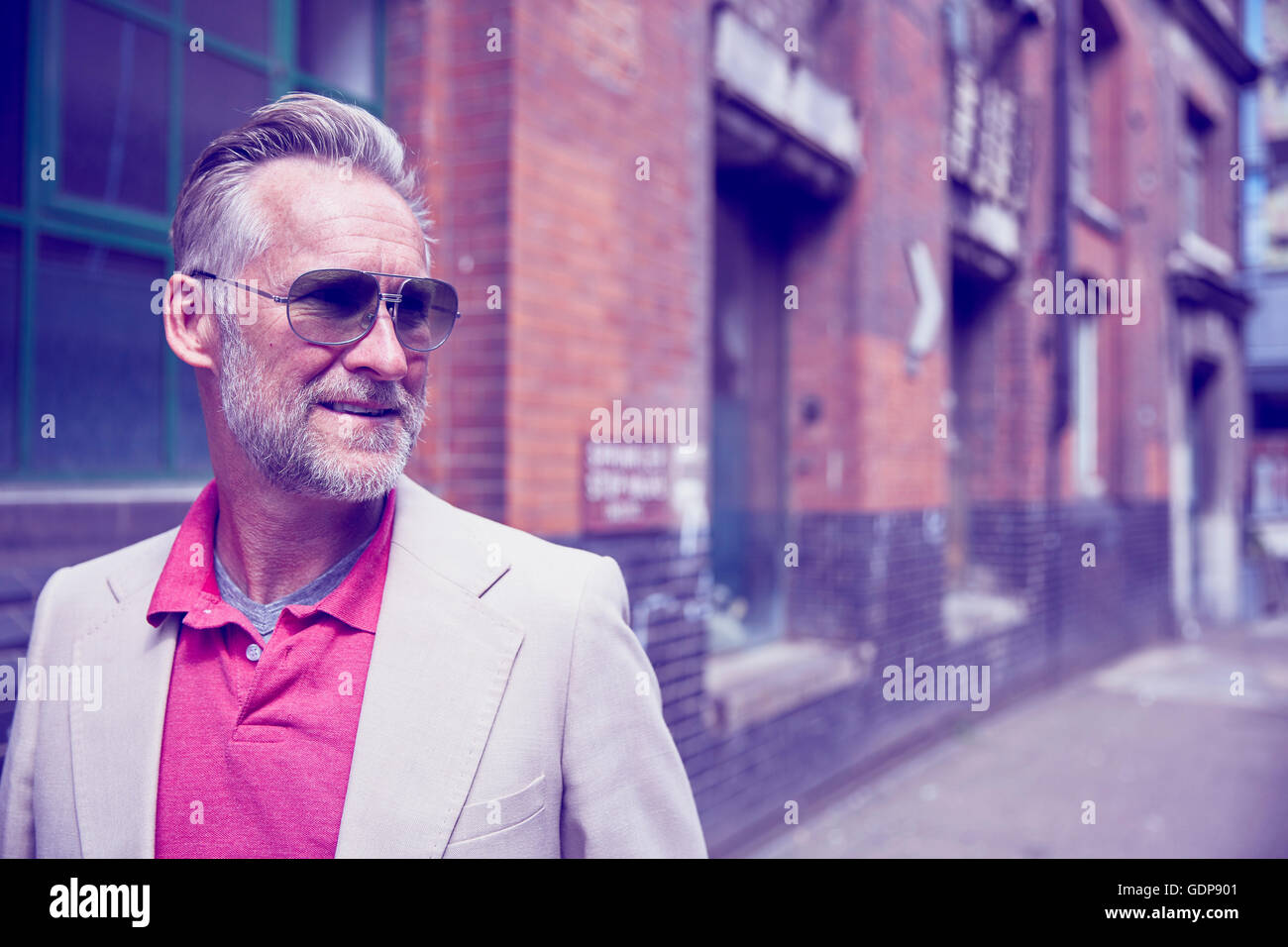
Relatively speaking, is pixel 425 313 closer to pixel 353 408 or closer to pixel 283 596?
pixel 353 408

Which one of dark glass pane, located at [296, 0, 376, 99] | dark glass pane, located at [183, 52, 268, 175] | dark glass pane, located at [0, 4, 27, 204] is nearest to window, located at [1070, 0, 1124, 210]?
dark glass pane, located at [296, 0, 376, 99]

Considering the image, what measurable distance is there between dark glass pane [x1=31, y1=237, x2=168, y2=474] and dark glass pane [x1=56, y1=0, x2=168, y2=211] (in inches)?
7.6

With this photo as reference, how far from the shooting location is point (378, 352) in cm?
151

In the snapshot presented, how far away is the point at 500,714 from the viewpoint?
1.44 m

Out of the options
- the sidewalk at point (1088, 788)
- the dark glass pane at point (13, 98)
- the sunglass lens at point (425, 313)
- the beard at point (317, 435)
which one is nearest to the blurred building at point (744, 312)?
the dark glass pane at point (13, 98)

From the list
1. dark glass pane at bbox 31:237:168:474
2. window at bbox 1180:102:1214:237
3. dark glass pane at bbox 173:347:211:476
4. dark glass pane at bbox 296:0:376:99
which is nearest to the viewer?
dark glass pane at bbox 31:237:168:474

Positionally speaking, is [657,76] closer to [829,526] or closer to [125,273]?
[125,273]

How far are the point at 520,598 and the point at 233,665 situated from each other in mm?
446

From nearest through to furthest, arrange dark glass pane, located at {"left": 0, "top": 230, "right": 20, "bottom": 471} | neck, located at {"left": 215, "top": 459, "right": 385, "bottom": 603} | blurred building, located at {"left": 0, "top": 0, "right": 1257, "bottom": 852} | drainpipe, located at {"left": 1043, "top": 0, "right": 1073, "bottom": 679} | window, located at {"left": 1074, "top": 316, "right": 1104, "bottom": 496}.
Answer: neck, located at {"left": 215, "top": 459, "right": 385, "bottom": 603}
dark glass pane, located at {"left": 0, "top": 230, "right": 20, "bottom": 471}
blurred building, located at {"left": 0, "top": 0, "right": 1257, "bottom": 852}
drainpipe, located at {"left": 1043, "top": 0, "right": 1073, "bottom": 679}
window, located at {"left": 1074, "top": 316, "right": 1104, "bottom": 496}

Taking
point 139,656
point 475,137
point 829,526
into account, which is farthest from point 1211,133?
point 139,656

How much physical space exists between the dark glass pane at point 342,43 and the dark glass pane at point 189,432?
3.85ft

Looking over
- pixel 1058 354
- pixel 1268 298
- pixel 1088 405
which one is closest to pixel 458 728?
pixel 1058 354

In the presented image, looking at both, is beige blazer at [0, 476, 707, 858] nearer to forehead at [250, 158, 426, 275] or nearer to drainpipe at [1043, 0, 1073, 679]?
forehead at [250, 158, 426, 275]

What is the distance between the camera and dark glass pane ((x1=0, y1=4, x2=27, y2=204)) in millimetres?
2529
